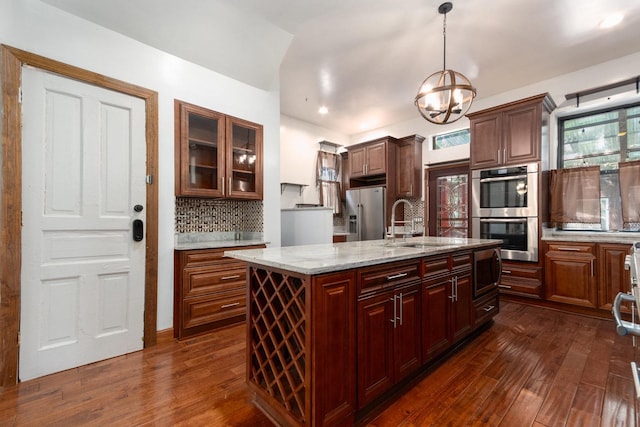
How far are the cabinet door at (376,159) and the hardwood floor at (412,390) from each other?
3459mm

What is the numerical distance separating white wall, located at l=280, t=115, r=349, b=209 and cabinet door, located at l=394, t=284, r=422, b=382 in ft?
12.2

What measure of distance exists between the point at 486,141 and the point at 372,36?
2.20 metres

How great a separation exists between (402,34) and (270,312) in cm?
305

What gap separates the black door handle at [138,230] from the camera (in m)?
2.39

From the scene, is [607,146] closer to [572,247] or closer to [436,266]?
[572,247]

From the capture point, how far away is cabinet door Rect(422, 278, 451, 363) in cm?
190

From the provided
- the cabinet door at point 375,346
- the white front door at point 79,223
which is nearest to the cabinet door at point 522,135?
the cabinet door at point 375,346

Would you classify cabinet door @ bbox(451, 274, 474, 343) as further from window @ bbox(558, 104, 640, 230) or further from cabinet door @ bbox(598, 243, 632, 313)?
window @ bbox(558, 104, 640, 230)

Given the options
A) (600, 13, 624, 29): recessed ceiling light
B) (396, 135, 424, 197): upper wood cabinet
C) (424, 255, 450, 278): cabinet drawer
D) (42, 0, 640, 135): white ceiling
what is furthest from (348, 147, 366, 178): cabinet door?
(424, 255, 450, 278): cabinet drawer

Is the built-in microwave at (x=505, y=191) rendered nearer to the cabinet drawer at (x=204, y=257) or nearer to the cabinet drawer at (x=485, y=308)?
the cabinet drawer at (x=485, y=308)

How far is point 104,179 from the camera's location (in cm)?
226

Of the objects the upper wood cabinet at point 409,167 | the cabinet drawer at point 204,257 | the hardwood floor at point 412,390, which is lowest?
the hardwood floor at point 412,390

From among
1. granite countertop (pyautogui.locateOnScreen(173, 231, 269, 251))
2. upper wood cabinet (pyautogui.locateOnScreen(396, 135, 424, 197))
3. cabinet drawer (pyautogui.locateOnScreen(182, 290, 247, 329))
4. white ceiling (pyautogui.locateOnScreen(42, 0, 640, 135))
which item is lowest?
cabinet drawer (pyautogui.locateOnScreen(182, 290, 247, 329))

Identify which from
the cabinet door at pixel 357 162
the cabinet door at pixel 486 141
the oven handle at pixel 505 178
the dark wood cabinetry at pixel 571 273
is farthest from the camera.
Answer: the cabinet door at pixel 357 162
